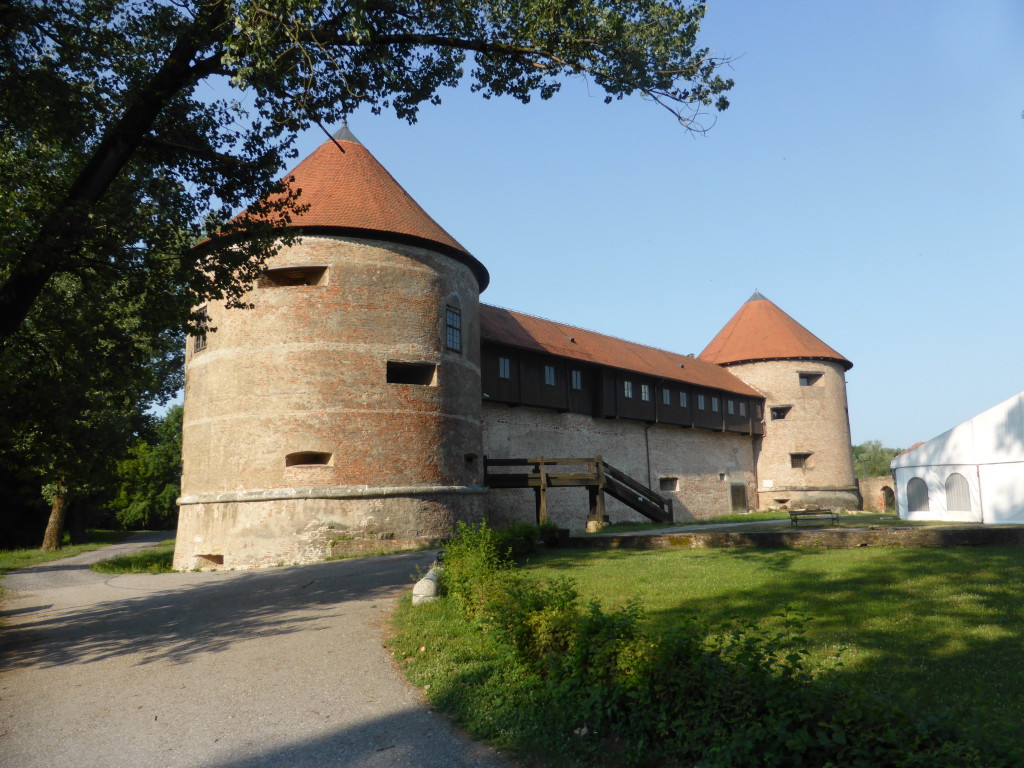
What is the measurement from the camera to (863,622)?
688 cm

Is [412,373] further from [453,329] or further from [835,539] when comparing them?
[835,539]

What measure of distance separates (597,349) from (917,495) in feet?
38.6

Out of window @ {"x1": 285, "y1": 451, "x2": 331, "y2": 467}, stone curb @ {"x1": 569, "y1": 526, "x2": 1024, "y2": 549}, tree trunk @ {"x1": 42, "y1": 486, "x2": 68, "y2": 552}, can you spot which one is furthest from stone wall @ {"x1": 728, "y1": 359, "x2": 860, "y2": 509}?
tree trunk @ {"x1": 42, "y1": 486, "x2": 68, "y2": 552}

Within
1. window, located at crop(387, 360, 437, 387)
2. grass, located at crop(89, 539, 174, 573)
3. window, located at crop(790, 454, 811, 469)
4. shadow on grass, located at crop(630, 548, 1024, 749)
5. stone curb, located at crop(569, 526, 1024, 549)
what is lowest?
grass, located at crop(89, 539, 174, 573)

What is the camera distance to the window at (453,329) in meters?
18.6

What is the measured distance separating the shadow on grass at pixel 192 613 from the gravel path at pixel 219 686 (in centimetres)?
3

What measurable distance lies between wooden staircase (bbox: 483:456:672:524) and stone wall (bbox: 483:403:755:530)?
0.81m

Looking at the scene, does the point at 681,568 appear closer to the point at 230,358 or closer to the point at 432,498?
the point at 432,498

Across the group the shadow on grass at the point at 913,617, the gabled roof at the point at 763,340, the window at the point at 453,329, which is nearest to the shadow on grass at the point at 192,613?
the shadow on grass at the point at 913,617

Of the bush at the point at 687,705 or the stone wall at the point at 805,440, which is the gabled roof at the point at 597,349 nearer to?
the stone wall at the point at 805,440

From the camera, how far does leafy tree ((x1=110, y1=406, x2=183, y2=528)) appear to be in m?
45.8

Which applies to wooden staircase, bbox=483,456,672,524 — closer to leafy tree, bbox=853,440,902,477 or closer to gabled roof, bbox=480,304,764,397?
gabled roof, bbox=480,304,764,397

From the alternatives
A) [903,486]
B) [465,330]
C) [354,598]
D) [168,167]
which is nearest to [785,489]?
[903,486]

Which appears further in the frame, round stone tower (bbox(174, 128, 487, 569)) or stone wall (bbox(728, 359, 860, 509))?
stone wall (bbox(728, 359, 860, 509))
